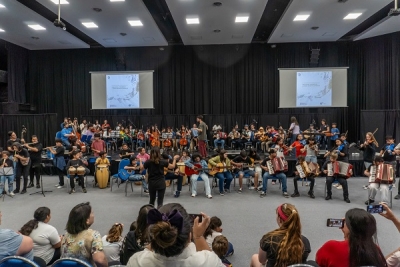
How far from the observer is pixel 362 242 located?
2.25 metres

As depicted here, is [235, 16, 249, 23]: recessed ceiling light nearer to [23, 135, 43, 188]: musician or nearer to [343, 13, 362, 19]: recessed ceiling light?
[343, 13, 362, 19]: recessed ceiling light

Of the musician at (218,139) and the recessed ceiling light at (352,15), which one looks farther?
the musician at (218,139)

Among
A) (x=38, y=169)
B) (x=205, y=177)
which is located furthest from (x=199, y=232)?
(x=38, y=169)

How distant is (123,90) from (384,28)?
13.2 meters

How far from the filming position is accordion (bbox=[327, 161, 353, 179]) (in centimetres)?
778

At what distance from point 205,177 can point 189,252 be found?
21.2ft

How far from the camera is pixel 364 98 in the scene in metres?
16.0

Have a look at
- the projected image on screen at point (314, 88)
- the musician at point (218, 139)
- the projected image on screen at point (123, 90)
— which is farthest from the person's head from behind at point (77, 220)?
the projected image on screen at point (314, 88)

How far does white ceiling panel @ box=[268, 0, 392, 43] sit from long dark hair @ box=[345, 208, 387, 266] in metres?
9.59

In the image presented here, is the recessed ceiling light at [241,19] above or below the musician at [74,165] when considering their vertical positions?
above

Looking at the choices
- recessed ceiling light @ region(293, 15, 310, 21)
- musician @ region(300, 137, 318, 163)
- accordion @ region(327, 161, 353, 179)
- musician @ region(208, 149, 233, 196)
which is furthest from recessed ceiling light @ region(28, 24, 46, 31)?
accordion @ region(327, 161, 353, 179)

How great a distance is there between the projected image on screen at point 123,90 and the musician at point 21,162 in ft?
26.6

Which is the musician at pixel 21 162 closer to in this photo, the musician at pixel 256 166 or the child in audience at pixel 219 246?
the musician at pixel 256 166

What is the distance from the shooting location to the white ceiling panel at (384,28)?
1190cm
